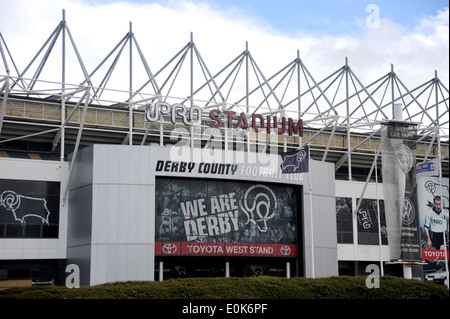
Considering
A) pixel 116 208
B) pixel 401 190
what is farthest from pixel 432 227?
pixel 116 208

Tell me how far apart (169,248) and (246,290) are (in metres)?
15.5

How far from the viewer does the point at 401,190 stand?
164 feet

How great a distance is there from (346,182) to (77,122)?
24493mm

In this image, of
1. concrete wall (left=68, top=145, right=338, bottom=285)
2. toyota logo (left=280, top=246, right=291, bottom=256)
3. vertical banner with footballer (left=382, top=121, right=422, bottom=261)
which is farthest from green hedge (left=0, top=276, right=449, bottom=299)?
toyota logo (left=280, top=246, right=291, bottom=256)

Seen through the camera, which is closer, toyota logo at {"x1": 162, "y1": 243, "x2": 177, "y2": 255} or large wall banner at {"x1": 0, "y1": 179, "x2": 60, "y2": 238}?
toyota logo at {"x1": 162, "y1": 243, "x2": 177, "y2": 255}

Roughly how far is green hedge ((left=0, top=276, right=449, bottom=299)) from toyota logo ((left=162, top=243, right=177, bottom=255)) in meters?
13.4

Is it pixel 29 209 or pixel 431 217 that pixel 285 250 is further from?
pixel 431 217

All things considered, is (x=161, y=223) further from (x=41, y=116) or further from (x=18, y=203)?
(x=41, y=116)

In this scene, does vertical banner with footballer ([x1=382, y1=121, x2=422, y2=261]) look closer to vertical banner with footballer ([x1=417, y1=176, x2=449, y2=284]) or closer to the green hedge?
the green hedge

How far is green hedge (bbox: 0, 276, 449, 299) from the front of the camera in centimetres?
2991

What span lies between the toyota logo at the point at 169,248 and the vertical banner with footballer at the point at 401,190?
1524cm

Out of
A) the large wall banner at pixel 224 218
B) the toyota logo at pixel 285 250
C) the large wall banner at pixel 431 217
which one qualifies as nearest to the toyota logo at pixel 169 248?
the large wall banner at pixel 224 218
